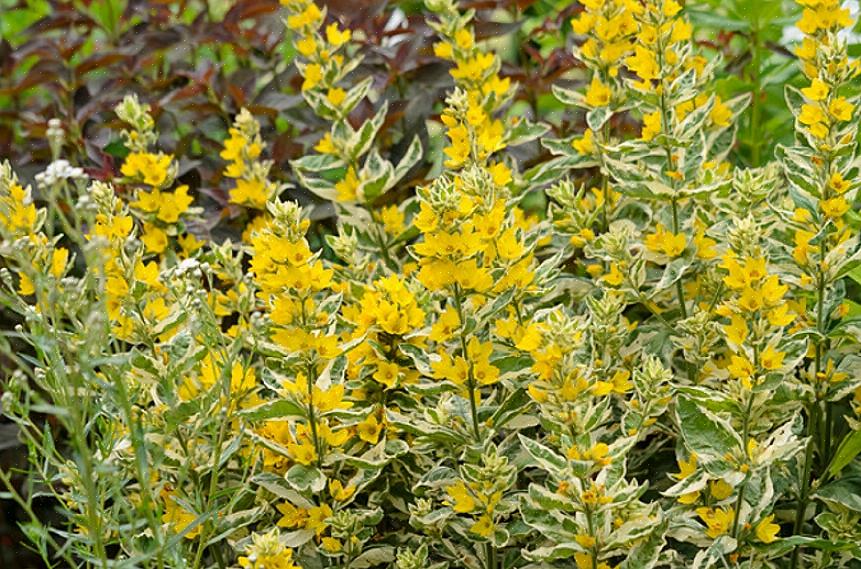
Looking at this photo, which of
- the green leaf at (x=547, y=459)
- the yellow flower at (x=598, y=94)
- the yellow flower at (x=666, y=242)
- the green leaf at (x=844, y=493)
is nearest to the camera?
the green leaf at (x=547, y=459)

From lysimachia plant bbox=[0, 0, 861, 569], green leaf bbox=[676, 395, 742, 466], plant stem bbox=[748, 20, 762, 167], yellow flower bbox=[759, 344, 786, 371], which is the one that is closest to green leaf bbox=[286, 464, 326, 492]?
lysimachia plant bbox=[0, 0, 861, 569]

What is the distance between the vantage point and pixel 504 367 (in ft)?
5.38

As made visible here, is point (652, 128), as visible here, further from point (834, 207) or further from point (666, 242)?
point (834, 207)

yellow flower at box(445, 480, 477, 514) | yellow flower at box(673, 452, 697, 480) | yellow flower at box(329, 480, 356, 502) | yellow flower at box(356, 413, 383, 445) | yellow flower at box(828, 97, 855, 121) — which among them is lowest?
yellow flower at box(329, 480, 356, 502)

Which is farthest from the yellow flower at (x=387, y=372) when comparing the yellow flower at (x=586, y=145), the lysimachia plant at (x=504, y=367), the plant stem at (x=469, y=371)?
the yellow flower at (x=586, y=145)

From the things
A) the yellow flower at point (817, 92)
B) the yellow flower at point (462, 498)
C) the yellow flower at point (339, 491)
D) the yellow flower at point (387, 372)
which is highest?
the yellow flower at point (817, 92)

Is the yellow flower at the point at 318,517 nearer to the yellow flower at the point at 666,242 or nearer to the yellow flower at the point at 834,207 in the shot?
the yellow flower at the point at 666,242

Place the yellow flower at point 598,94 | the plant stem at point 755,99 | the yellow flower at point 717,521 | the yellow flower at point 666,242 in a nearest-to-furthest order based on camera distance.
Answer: the yellow flower at point 717,521 → the yellow flower at point 666,242 → the yellow flower at point 598,94 → the plant stem at point 755,99

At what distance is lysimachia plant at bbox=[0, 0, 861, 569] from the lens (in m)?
1.50

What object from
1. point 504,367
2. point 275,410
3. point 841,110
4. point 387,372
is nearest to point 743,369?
point 504,367

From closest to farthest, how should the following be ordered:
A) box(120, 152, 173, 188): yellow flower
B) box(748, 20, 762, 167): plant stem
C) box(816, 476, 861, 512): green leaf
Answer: box(816, 476, 861, 512): green leaf < box(120, 152, 173, 188): yellow flower < box(748, 20, 762, 167): plant stem

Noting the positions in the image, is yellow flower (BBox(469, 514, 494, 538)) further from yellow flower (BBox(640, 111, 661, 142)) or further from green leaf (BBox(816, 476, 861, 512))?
yellow flower (BBox(640, 111, 661, 142))

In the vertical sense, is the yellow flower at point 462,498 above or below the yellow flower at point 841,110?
below

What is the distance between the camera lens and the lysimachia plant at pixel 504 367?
1505mm
